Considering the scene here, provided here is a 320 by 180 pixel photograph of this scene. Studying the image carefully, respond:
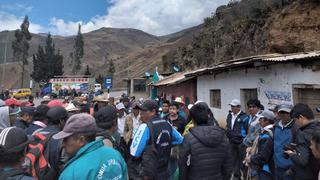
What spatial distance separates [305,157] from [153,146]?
1774 millimetres

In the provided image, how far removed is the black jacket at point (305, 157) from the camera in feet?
12.0

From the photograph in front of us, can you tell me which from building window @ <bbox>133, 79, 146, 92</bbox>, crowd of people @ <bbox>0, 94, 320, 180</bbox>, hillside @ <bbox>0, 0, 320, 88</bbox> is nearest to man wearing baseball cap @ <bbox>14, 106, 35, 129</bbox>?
crowd of people @ <bbox>0, 94, 320, 180</bbox>

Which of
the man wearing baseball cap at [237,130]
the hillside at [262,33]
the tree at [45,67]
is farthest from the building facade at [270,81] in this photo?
the tree at [45,67]

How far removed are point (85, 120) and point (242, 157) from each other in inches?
197

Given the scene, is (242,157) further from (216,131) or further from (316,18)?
(316,18)

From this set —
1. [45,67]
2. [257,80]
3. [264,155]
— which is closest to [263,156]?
[264,155]

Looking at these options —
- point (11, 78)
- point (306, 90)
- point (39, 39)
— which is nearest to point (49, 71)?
point (11, 78)

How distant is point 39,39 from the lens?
175 m

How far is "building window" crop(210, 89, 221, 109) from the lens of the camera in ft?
42.0

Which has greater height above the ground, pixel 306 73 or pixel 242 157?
pixel 306 73

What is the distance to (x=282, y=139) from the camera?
4.32 meters

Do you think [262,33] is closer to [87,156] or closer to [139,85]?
[87,156]

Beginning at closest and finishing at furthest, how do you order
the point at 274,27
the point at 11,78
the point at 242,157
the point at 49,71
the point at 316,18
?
the point at 242,157 < the point at 316,18 < the point at 274,27 < the point at 49,71 < the point at 11,78

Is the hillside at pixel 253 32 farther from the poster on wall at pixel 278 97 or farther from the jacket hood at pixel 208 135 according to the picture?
the jacket hood at pixel 208 135
